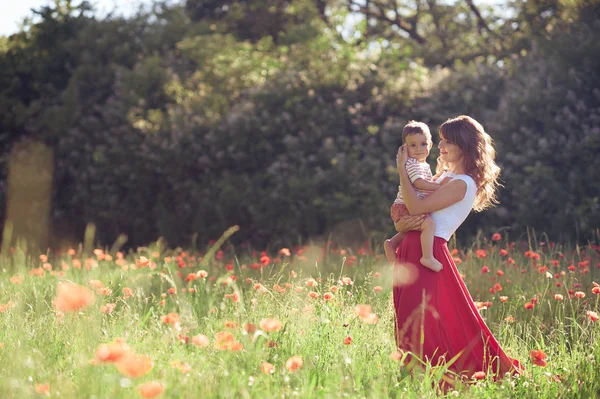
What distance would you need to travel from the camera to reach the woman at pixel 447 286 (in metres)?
3.68

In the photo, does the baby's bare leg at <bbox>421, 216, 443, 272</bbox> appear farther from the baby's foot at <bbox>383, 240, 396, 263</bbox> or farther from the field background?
the field background

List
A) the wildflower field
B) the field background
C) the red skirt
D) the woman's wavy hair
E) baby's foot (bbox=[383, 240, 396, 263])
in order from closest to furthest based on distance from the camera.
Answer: the wildflower field
the field background
the red skirt
the woman's wavy hair
baby's foot (bbox=[383, 240, 396, 263])

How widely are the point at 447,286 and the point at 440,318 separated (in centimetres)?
17

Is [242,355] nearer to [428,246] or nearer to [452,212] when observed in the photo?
[428,246]

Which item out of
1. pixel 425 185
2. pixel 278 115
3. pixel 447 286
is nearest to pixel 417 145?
pixel 425 185

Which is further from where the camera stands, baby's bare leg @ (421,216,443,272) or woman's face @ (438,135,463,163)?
woman's face @ (438,135,463,163)

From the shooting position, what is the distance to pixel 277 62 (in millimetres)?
11953

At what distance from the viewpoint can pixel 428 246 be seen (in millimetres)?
3674

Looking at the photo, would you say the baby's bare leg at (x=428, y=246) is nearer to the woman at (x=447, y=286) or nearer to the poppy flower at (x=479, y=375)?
the woman at (x=447, y=286)

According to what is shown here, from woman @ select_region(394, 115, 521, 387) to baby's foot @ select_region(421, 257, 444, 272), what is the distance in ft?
0.20

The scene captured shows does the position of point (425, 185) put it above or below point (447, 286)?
above

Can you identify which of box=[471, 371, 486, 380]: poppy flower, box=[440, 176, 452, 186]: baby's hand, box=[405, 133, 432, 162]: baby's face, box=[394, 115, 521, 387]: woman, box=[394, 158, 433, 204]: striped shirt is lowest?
box=[471, 371, 486, 380]: poppy flower

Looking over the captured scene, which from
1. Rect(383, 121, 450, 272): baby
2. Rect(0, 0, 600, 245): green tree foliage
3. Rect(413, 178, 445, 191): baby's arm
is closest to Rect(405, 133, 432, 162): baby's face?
Rect(383, 121, 450, 272): baby

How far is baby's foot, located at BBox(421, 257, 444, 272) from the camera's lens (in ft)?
12.0
